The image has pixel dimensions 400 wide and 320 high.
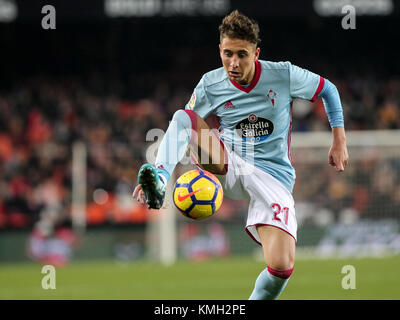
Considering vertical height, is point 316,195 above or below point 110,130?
below

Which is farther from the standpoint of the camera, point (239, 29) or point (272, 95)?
point (272, 95)

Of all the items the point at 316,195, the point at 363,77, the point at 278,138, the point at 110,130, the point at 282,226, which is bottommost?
the point at 282,226

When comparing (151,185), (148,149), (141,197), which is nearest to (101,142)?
(148,149)

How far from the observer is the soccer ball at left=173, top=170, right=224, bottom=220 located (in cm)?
521

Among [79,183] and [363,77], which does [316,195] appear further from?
[363,77]

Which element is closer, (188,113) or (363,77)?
(188,113)

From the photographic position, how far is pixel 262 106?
17.9ft

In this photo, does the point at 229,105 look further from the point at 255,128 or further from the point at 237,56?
the point at 237,56

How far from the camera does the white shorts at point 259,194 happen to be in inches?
211

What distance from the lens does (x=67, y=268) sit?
12906 mm

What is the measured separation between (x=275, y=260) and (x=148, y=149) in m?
10.1

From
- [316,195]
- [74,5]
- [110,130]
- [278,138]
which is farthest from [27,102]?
[278,138]

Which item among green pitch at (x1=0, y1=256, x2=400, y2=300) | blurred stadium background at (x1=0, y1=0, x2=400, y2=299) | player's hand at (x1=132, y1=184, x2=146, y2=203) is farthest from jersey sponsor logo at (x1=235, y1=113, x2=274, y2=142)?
blurred stadium background at (x1=0, y1=0, x2=400, y2=299)
